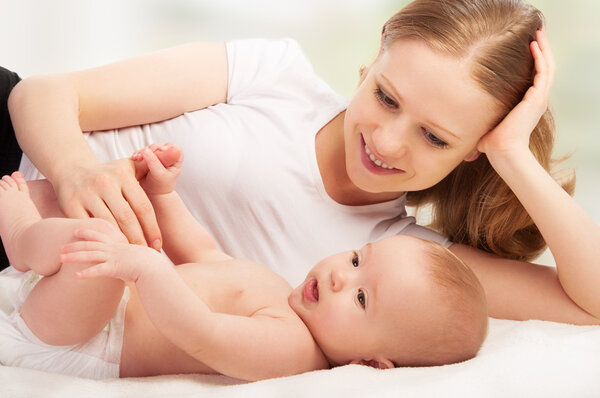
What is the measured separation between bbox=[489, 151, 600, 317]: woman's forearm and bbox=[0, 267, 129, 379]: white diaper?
884 mm

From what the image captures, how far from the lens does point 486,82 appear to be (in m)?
1.46

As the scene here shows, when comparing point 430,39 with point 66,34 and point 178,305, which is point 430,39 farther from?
point 66,34

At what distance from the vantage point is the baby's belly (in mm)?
1253

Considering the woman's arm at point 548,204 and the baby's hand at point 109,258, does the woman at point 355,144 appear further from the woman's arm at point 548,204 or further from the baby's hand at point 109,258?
the baby's hand at point 109,258

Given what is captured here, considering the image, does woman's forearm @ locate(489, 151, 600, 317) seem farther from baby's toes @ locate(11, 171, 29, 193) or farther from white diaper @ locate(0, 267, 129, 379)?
baby's toes @ locate(11, 171, 29, 193)

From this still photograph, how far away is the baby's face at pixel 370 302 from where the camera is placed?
1277 mm

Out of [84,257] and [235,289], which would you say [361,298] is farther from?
[84,257]

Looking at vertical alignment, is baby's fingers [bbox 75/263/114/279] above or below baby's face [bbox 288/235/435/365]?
above

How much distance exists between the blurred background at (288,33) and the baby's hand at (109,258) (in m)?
1.99

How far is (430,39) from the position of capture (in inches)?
57.7

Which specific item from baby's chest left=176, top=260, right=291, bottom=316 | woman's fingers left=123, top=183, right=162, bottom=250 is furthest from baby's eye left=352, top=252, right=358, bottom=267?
woman's fingers left=123, top=183, right=162, bottom=250

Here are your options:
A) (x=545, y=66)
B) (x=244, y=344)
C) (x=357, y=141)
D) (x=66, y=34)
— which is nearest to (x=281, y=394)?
(x=244, y=344)

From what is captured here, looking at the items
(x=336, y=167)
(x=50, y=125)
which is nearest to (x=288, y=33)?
(x=336, y=167)

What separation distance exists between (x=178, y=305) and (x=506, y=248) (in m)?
1.00
